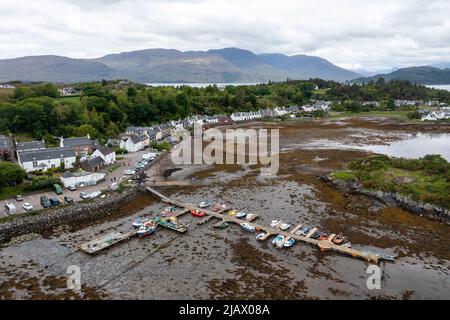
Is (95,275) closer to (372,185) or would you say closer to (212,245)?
(212,245)

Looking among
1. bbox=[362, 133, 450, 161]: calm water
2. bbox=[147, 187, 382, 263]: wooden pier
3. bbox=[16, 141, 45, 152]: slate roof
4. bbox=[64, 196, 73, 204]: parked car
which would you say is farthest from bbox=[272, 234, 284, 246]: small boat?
bbox=[16, 141, 45, 152]: slate roof

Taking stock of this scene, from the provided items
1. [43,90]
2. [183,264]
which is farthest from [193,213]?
[43,90]

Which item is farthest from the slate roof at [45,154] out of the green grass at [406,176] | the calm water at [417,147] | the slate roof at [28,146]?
the calm water at [417,147]

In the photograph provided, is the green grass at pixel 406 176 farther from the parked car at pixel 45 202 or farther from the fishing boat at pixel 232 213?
the parked car at pixel 45 202

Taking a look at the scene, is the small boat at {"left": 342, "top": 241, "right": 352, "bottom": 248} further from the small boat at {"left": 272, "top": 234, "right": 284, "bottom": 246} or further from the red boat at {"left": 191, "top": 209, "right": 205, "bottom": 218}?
the red boat at {"left": 191, "top": 209, "right": 205, "bottom": 218}

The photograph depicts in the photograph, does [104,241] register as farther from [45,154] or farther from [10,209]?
[45,154]

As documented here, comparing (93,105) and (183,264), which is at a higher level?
(93,105)
